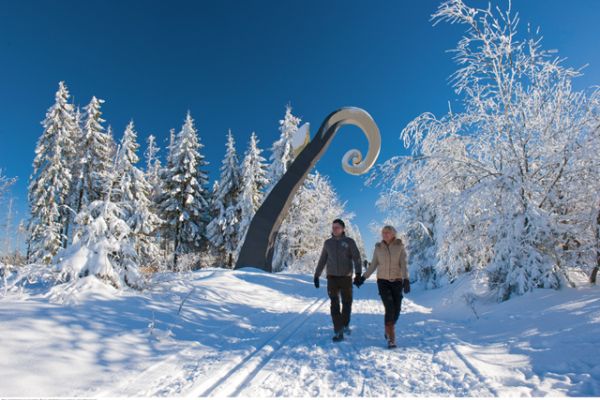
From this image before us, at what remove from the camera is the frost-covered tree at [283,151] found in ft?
81.8

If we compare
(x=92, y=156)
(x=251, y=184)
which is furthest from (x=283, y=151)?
(x=92, y=156)

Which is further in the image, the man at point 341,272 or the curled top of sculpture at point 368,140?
the curled top of sculpture at point 368,140

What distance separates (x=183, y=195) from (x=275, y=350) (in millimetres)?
23373

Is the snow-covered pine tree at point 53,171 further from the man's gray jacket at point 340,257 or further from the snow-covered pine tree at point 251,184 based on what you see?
the man's gray jacket at point 340,257

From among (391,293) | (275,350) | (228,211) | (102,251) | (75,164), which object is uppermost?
(75,164)

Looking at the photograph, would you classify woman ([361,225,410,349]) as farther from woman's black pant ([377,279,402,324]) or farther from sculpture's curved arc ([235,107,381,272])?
sculpture's curved arc ([235,107,381,272])

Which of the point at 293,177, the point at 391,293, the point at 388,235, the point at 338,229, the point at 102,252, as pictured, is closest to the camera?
the point at 391,293

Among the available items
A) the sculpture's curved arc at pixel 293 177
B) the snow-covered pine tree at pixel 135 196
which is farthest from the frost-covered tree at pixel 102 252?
the snow-covered pine tree at pixel 135 196

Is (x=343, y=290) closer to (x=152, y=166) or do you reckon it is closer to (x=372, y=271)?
(x=372, y=271)

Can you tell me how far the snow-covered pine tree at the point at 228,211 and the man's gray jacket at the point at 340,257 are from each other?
20829 millimetres

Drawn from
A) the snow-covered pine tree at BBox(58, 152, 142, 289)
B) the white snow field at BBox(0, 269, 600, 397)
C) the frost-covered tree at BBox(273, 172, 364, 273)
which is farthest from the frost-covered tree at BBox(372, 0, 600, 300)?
the frost-covered tree at BBox(273, 172, 364, 273)

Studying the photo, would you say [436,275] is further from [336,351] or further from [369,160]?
[336,351]

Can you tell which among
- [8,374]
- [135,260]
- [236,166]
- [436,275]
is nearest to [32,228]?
[236,166]

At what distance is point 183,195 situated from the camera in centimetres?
2578
